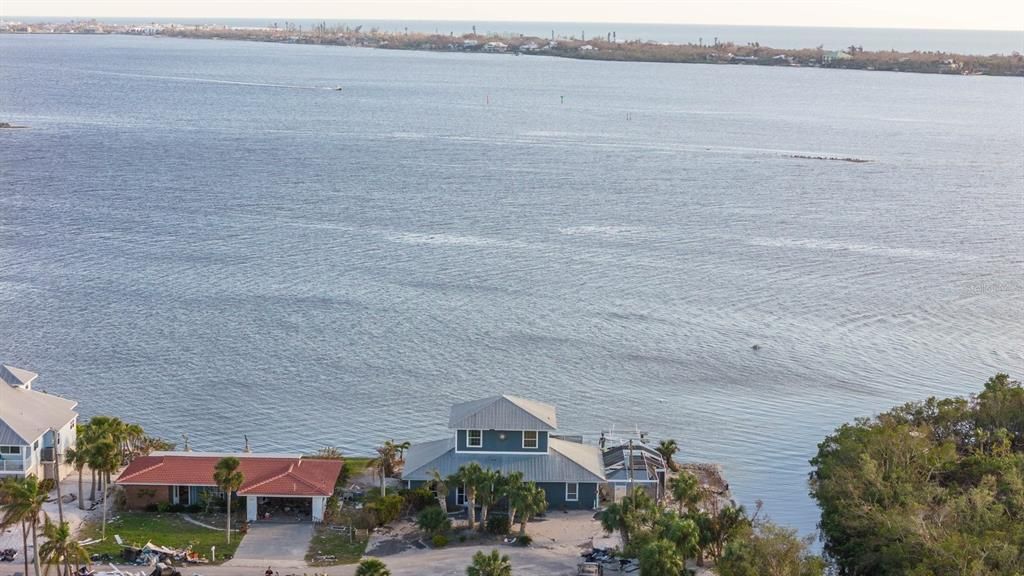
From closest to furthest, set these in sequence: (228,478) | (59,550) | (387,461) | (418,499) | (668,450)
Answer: (59,550), (228,478), (418,499), (387,461), (668,450)

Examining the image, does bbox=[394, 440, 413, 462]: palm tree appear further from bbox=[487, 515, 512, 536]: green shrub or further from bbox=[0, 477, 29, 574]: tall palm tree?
bbox=[0, 477, 29, 574]: tall palm tree

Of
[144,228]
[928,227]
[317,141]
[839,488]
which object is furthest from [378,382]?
[317,141]

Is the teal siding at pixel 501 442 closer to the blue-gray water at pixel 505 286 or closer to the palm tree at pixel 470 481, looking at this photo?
the palm tree at pixel 470 481

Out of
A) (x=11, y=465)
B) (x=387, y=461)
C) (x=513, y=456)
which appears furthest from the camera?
(x=387, y=461)

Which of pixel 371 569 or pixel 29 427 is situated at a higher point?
pixel 29 427

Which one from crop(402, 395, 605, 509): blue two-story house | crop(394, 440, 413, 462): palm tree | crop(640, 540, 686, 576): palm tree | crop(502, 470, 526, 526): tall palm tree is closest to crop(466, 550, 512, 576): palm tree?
crop(640, 540, 686, 576): palm tree

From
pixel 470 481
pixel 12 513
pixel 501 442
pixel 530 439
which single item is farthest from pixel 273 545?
pixel 530 439

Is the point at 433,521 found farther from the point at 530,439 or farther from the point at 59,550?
the point at 59,550

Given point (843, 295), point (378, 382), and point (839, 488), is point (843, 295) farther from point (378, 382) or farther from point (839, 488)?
point (839, 488)
